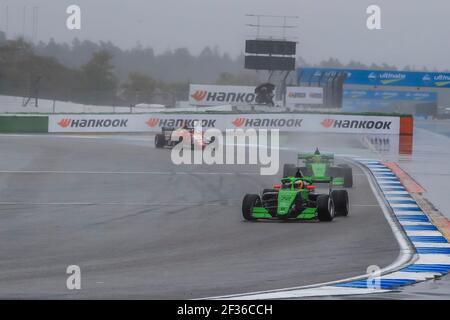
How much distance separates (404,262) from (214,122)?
100 feet

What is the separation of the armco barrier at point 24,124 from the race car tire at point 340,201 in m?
28.8

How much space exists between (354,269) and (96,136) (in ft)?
102

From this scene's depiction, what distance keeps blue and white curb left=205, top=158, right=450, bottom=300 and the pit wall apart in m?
22.7

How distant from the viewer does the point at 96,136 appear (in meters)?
39.5

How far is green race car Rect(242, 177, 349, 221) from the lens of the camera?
1362cm

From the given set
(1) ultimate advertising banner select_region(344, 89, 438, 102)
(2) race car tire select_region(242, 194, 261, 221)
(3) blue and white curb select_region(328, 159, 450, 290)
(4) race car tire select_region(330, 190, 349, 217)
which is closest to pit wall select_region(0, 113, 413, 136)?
(3) blue and white curb select_region(328, 159, 450, 290)

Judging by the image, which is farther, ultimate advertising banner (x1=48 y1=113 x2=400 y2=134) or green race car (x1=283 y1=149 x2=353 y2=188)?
ultimate advertising banner (x1=48 y1=113 x2=400 y2=134)

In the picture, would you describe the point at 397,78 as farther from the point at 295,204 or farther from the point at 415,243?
the point at 415,243

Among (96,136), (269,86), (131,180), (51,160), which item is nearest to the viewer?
(131,180)

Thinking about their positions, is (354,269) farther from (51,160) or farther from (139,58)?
(139,58)

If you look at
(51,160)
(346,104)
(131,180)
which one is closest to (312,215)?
(131,180)

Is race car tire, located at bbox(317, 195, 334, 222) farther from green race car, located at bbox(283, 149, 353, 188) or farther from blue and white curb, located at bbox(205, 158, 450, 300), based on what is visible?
green race car, located at bbox(283, 149, 353, 188)

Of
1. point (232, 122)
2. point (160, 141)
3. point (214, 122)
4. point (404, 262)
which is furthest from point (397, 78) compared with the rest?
point (404, 262)

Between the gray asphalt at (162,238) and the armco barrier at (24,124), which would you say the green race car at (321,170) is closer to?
the gray asphalt at (162,238)
